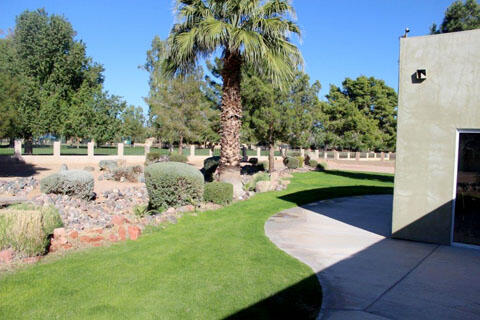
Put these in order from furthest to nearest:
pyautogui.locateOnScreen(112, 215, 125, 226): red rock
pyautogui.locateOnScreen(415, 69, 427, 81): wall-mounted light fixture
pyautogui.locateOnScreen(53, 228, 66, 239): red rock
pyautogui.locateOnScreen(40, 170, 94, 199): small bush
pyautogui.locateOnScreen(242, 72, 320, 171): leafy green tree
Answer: pyautogui.locateOnScreen(242, 72, 320, 171): leafy green tree
pyautogui.locateOnScreen(40, 170, 94, 199): small bush
pyautogui.locateOnScreen(112, 215, 125, 226): red rock
pyautogui.locateOnScreen(415, 69, 427, 81): wall-mounted light fixture
pyautogui.locateOnScreen(53, 228, 66, 239): red rock

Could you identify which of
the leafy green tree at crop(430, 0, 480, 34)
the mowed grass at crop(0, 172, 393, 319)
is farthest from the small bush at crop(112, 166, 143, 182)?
the leafy green tree at crop(430, 0, 480, 34)

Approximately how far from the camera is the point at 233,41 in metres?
12.0

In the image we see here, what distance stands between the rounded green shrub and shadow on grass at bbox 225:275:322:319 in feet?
18.2

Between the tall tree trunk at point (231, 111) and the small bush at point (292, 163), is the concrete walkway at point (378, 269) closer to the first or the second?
the tall tree trunk at point (231, 111)

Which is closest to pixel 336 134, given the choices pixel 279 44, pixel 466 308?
pixel 279 44

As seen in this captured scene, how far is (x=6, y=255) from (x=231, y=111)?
29.3ft

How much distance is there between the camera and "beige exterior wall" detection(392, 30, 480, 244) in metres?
6.54

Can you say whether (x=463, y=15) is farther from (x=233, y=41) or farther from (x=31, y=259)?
(x=31, y=259)

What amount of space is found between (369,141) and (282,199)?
4546cm

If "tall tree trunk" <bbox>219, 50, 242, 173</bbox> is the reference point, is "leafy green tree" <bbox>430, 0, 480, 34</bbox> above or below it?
above

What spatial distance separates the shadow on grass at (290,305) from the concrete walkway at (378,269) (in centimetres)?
14

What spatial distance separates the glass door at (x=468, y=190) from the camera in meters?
6.54

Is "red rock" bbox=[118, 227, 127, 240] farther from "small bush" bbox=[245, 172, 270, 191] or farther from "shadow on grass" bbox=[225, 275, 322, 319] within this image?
"small bush" bbox=[245, 172, 270, 191]

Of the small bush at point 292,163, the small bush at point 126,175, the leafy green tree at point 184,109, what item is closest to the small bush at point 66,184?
the small bush at point 126,175
